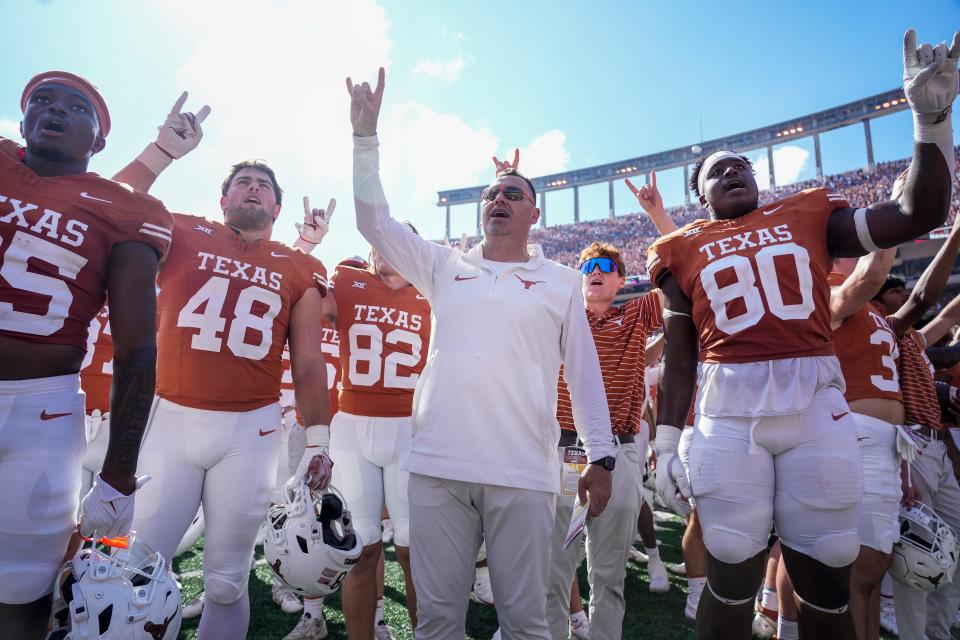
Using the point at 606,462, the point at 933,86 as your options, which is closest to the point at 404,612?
the point at 606,462

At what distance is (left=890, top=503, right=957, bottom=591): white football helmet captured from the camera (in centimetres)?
318

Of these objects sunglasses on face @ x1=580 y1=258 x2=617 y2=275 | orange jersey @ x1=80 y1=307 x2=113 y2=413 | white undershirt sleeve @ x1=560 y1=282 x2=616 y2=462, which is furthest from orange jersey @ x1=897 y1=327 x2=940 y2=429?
orange jersey @ x1=80 y1=307 x2=113 y2=413

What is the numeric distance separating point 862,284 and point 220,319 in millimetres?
3323

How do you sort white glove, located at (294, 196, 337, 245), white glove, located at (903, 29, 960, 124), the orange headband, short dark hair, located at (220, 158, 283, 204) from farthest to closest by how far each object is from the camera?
white glove, located at (294, 196, 337, 245)
short dark hair, located at (220, 158, 283, 204)
the orange headband
white glove, located at (903, 29, 960, 124)

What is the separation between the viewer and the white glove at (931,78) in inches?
84.3

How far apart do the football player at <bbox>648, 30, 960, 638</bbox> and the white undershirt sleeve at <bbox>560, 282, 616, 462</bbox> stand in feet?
1.19

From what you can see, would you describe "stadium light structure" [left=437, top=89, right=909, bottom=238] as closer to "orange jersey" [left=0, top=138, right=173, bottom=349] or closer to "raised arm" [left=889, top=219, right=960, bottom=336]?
"raised arm" [left=889, top=219, right=960, bottom=336]

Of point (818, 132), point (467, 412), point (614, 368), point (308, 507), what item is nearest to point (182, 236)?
point (308, 507)

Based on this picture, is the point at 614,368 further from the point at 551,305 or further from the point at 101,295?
the point at 101,295

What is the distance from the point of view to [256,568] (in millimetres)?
5305

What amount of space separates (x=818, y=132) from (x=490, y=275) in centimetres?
4457

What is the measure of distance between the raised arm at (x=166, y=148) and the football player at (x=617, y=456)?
8.55ft

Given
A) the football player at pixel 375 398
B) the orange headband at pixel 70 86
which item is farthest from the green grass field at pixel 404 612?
the orange headband at pixel 70 86

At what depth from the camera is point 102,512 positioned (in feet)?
6.54
